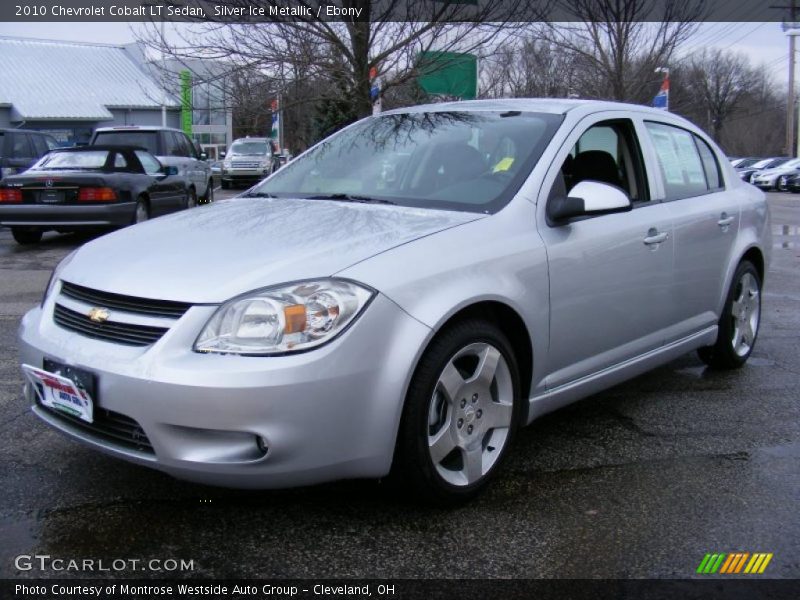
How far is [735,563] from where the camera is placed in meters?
2.84

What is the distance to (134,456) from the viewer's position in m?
2.84

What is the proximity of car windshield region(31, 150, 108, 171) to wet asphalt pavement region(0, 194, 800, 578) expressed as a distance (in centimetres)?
832

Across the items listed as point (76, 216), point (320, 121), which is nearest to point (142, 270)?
point (76, 216)

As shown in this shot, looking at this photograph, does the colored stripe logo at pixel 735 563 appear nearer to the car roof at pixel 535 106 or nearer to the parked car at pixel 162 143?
the car roof at pixel 535 106

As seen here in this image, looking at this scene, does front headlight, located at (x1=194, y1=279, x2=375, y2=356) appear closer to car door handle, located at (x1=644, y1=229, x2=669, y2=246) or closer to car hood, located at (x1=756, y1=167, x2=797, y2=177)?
car door handle, located at (x1=644, y1=229, x2=669, y2=246)

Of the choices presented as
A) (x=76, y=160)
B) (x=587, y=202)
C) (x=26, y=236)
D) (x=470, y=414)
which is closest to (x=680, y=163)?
(x=587, y=202)

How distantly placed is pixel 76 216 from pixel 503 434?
934 cm

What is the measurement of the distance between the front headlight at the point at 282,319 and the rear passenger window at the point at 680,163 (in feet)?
7.91

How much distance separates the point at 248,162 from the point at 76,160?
726 inches

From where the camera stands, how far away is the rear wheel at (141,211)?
1186cm

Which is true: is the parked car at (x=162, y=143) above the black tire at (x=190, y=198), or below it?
above

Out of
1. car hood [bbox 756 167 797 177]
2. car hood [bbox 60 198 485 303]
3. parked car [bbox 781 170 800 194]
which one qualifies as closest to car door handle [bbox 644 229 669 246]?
car hood [bbox 60 198 485 303]

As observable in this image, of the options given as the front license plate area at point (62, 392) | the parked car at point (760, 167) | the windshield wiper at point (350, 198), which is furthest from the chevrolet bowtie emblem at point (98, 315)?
the parked car at point (760, 167)

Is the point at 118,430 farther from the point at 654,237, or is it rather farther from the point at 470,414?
the point at 654,237
